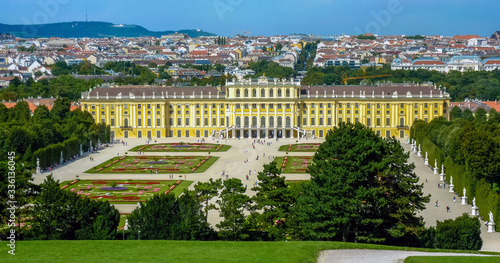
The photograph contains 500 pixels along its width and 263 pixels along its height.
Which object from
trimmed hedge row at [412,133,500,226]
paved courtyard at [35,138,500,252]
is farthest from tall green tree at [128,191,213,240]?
trimmed hedge row at [412,133,500,226]

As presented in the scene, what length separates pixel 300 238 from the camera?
3650cm

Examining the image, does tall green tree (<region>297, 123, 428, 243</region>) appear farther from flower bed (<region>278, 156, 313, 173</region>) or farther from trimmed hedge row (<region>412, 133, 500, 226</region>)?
flower bed (<region>278, 156, 313, 173</region>)

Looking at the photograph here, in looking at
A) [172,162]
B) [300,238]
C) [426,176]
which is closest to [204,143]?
[172,162]

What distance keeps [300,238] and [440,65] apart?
6091 inches

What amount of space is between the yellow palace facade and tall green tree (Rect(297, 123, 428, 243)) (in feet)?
Answer: 176

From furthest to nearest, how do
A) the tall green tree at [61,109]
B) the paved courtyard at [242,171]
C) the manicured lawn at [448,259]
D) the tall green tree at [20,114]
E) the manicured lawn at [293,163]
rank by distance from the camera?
the tall green tree at [61,109] < the tall green tree at [20,114] < the manicured lawn at [293,163] < the paved courtyard at [242,171] < the manicured lawn at [448,259]

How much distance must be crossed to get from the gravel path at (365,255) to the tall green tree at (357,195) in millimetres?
3969

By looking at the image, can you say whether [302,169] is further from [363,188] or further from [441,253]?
[441,253]

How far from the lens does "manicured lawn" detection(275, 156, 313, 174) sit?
211 ft

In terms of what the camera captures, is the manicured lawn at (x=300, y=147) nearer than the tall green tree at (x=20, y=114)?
Yes

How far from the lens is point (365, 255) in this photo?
1166 inches

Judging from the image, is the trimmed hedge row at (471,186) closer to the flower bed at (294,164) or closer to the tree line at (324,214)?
the tree line at (324,214)

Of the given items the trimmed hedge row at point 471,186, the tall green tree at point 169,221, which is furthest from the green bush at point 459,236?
the tall green tree at point 169,221

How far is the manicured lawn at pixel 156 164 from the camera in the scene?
65.1m
